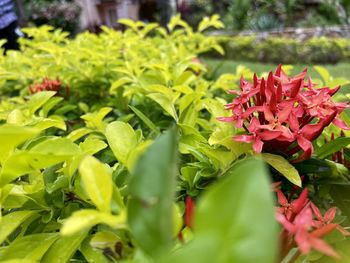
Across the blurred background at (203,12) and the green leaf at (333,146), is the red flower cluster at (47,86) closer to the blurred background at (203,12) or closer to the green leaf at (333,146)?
the green leaf at (333,146)

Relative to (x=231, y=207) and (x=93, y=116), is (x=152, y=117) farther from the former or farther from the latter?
(x=231, y=207)

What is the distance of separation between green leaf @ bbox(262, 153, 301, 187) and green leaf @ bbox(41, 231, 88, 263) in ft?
0.96

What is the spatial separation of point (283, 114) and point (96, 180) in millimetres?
316

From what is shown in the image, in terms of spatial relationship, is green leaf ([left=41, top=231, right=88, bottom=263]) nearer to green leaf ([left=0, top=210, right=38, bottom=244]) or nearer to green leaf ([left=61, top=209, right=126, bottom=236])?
green leaf ([left=0, top=210, right=38, bottom=244])

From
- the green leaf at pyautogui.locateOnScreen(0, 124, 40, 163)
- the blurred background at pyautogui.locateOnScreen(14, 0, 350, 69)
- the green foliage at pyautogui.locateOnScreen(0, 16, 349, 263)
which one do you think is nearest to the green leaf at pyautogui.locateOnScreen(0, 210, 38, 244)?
the green foliage at pyautogui.locateOnScreen(0, 16, 349, 263)

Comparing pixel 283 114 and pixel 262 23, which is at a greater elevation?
pixel 283 114

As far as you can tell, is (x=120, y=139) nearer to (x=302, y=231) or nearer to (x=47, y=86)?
(x=302, y=231)

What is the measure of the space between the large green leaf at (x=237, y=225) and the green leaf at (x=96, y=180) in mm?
148

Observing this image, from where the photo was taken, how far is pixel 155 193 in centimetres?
34

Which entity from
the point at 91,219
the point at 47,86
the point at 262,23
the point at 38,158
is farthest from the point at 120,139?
the point at 262,23

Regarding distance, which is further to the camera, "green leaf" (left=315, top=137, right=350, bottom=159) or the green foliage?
"green leaf" (left=315, top=137, right=350, bottom=159)

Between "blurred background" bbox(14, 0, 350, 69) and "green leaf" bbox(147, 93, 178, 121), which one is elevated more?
"green leaf" bbox(147, 93, 178, 121)

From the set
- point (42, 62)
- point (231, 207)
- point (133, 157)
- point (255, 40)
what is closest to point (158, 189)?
point (231, 207)

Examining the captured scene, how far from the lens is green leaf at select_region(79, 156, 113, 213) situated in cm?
45
